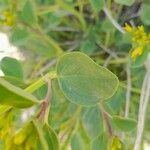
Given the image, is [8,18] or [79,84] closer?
[79,84]

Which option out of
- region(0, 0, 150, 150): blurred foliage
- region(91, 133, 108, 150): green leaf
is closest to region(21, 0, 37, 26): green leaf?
region(0, 0, 150, 150): blurred foliage

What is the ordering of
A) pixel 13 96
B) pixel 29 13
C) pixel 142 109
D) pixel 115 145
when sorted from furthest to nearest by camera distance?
pixel 29 13 → pixel 142 109 → pixel 115 145 → pixel 13 96

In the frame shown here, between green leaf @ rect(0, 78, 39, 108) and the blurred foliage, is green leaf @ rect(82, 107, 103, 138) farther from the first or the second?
green leaf @ rect(0, 78, 39, 108)

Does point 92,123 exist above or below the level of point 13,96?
below

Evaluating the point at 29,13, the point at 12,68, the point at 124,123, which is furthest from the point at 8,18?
the point at 124,123

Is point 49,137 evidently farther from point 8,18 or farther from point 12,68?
point 8,18

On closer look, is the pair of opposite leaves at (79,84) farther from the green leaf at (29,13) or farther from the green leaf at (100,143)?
the green leaf at (29,13)

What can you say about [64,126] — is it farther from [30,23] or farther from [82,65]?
[82,65]
